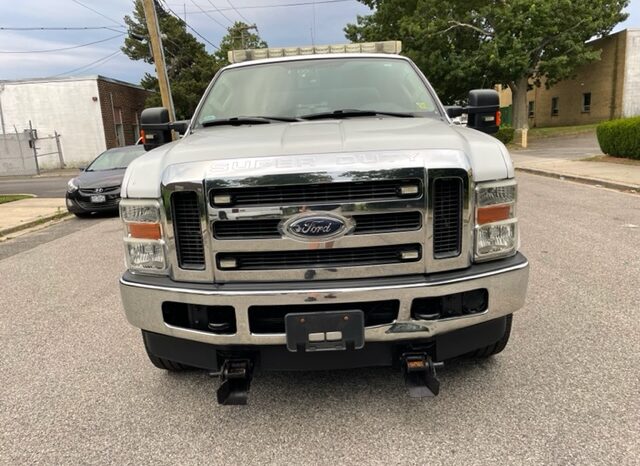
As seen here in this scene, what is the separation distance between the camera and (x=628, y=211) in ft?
27.7

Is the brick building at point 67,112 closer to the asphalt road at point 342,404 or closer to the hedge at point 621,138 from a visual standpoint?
the hedge at point 621,138

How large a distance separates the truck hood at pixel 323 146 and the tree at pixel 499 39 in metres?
24.6

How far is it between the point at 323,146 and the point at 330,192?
30 cm

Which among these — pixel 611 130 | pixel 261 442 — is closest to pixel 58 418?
pixel 261 442

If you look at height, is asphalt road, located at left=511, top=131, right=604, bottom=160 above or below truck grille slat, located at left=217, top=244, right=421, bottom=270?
below

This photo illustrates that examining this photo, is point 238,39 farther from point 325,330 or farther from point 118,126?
point 325,330

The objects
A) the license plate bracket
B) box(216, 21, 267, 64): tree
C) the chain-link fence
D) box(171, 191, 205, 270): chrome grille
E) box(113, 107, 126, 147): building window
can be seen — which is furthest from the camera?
box(216, 21, 267, 64): tree

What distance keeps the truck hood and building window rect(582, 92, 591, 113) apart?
3680 cm

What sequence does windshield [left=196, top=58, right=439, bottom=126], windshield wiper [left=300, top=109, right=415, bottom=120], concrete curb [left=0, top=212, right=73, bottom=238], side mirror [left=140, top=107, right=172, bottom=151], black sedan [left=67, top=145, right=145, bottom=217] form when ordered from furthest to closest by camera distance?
black sedan [left=67, top=145, right=145, bottom=217] < concrete curb [left=0, top=212, right=73, bottom=238] < side mirror [left=140, top=107, right=172, bottom=151] < windshield [left=196, top=58, right=439, bottom=126] < windshield wiper [left=300, top=109, right=415, bottom=120]

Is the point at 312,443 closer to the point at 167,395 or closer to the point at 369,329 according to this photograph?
the point at 369,329

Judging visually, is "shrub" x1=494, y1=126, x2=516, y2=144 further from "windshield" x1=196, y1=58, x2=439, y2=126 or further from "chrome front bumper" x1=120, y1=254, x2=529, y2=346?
"chrome front bumper" x1=120, y1=254, x2=529, y2=346

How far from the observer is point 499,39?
83.0ft

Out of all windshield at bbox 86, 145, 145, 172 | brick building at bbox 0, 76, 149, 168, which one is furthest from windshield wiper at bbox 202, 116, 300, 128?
brick building at bbox 0, 76, 149, 168

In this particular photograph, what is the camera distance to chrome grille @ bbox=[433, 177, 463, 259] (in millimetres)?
2504
